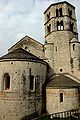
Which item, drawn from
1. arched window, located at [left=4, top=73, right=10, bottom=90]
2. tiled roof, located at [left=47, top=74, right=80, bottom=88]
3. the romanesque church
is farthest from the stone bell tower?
arched window, located at [left=4, top=73, right=10, bottom=90]

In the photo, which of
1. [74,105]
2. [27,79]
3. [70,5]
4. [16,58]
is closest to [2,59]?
[16,58]

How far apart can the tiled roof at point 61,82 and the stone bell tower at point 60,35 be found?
1.84 metres

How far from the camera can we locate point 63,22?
89.0 feet

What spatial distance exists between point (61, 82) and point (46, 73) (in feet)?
9.72

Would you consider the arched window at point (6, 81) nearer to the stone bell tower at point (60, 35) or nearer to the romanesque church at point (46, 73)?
the romanesque church at point (46, 73)

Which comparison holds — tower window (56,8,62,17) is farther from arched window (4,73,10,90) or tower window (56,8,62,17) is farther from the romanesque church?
arched window (4,73,10,90)

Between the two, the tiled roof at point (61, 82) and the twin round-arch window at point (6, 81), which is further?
the tiled roof at point (61, 82)

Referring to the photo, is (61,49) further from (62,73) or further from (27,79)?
(27,79)

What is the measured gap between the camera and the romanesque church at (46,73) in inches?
797

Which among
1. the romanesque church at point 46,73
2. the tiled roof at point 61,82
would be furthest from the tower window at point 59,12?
the tiled roof at point 61,82

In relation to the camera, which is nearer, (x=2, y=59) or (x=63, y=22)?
(x=2, y=59)

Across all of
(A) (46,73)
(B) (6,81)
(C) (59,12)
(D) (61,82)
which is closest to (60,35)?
(C) (59,12)

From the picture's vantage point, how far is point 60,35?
87.9ft

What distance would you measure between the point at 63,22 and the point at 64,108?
41.1ft
